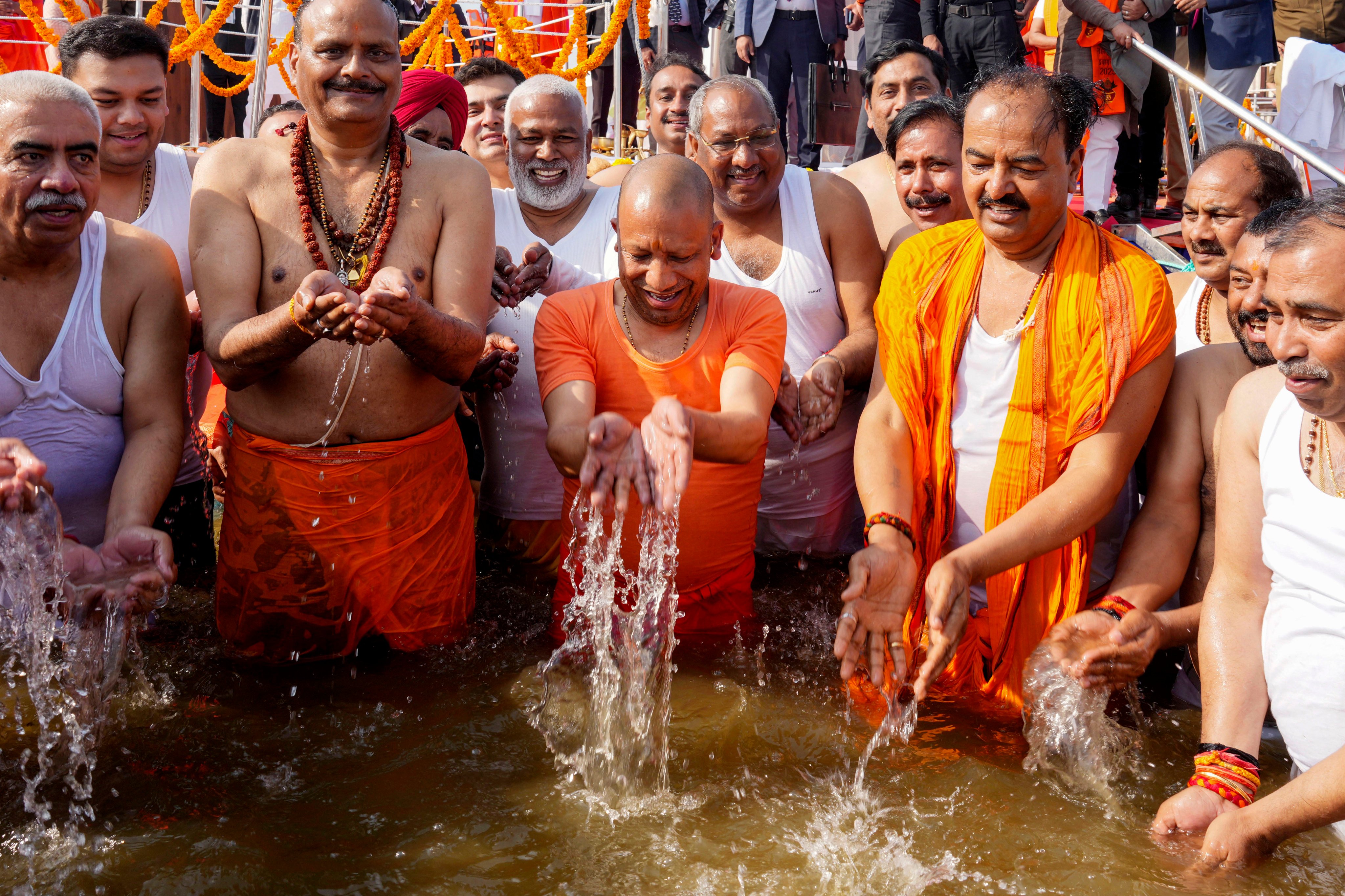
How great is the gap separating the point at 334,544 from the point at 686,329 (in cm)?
134

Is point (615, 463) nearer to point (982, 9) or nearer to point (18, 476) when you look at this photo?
point (18, 476)

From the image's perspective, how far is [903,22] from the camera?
831 cm

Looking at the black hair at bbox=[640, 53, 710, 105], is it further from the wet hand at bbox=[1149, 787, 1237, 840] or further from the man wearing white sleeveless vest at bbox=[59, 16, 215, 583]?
the wet hand at bbox=[1149, 787, 1237, 840]

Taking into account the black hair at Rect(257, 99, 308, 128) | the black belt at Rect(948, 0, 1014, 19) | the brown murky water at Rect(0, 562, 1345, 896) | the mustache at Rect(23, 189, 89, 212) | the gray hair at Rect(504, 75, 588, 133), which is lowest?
the brown murky water at Rect(0, 562, 1345, 896)

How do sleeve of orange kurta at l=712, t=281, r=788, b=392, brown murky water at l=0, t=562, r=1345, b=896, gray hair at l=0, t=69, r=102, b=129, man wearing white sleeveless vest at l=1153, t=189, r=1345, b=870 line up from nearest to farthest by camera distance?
1. man wearing white sleeveless vest at l=1153, t=189, r=1345, b=870
2. brown murky water at l=0, t=562, r=1345, b=896
3. gray hair at l=0, t=69, r=102, b=129
4. sleeve of orange kurta at l=712, t=281, r=788, b=392

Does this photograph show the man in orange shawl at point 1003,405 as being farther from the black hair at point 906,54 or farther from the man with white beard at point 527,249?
the black hair at point 906,54

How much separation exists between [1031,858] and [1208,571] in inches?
46.9

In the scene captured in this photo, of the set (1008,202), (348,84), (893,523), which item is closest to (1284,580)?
(893,523)

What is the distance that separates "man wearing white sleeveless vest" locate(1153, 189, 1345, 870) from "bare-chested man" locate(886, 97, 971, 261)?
1.68 m

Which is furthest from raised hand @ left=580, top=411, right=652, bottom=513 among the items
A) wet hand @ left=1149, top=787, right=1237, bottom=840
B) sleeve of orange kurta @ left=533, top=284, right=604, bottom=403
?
wet hand @ left=1149, top=787, right=1237, bottom=840

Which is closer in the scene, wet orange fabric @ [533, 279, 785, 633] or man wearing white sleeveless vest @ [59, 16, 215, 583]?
wet orange fabric @ [533, 279, 785, 633]

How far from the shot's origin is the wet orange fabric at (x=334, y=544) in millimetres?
3631

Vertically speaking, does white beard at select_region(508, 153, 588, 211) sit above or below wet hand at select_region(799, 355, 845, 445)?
above

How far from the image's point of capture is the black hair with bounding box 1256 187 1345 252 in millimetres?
2637
